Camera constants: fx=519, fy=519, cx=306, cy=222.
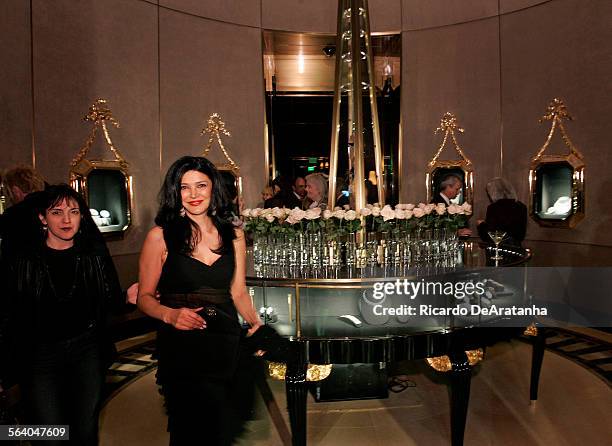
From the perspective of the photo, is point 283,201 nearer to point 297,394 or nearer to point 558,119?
point 297,394

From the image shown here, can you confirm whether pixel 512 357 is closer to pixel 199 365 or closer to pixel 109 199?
pixel 199 365

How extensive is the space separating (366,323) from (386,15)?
17.4 feet

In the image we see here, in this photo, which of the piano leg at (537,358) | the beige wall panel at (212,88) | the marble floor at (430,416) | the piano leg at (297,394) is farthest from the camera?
the beige wall panel at (212,88)

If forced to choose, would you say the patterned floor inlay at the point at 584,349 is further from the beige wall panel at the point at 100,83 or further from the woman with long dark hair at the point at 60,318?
the beige wall panel at the point at 100,83

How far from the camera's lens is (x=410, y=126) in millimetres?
6797

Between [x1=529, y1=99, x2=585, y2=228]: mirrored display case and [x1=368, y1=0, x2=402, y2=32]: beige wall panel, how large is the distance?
223cm

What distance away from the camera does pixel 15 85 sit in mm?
4527

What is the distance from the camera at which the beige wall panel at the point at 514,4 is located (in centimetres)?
609

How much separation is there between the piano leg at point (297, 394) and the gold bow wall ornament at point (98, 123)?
3.62 meters

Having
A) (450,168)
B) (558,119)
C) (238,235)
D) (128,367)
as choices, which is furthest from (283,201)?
(238,235)

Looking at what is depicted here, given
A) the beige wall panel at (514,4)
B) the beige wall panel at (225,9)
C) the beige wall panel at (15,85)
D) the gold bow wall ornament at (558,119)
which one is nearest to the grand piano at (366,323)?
the beige wall panel at (15,85)

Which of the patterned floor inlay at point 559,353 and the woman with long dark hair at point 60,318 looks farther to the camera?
the patterned floor inlay at point 559,353

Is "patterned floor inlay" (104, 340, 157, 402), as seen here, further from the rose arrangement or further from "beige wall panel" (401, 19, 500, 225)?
"beige wall panel" (401, 19, 500, 225)

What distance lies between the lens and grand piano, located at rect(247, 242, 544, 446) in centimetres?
252
